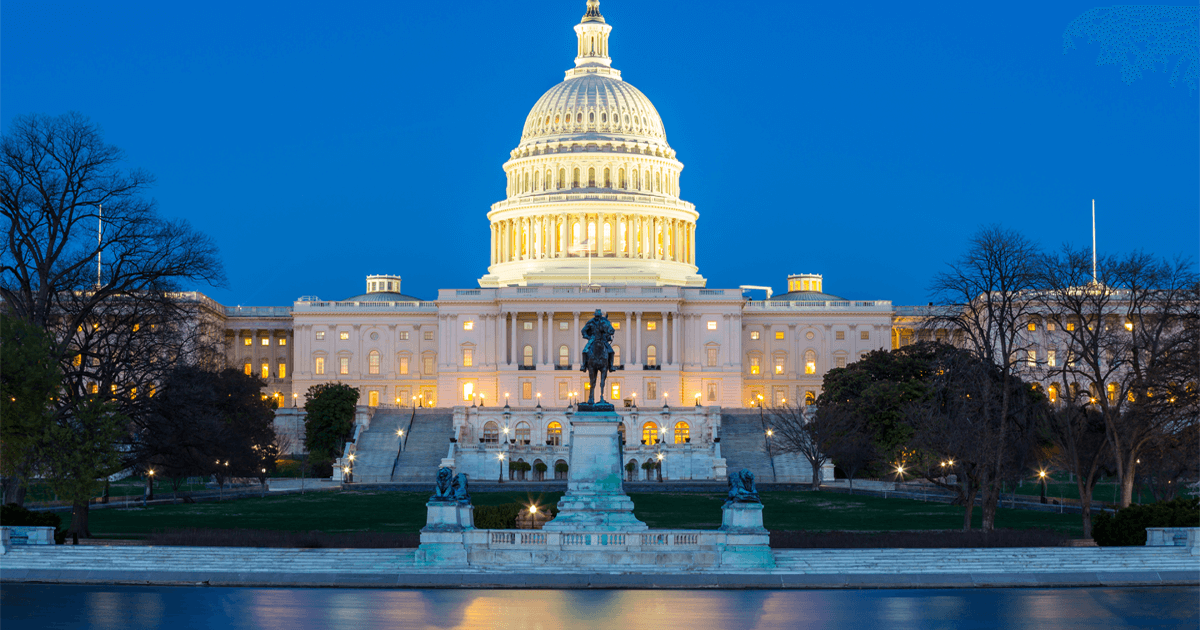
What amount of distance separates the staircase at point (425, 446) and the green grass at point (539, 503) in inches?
520

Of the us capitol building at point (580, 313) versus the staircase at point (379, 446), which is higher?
the us capitol building at point (580, 313)

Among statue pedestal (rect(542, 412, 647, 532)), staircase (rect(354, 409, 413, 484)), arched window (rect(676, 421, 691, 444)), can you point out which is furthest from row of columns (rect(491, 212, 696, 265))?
statue pedestal (rect(542, 412, 647, 532))

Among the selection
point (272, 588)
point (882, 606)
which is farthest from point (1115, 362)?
point (272, 588)

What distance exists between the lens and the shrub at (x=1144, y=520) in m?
39.7

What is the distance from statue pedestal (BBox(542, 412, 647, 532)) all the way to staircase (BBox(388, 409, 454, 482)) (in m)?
45.4

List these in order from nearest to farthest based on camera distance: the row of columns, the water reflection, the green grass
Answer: the water reflection, the green grass, the row of columns

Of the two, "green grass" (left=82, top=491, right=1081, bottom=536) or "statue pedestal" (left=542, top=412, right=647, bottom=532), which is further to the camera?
"green grass" (left=82, top=491, right=1081, bottom=536)

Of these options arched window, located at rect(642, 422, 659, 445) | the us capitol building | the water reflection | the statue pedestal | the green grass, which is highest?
the us capitol building

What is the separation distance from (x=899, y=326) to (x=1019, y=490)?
61161mm

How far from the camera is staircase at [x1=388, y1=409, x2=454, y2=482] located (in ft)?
280

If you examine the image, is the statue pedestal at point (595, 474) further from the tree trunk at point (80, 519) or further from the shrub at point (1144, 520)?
the tree trunk at point (80, 519)

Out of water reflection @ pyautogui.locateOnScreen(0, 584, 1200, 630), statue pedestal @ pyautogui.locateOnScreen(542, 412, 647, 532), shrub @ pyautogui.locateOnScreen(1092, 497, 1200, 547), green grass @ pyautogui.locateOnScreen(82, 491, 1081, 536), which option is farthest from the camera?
green grass @ pyautogui.locateOnScreen(82, 491, 1081, 536)

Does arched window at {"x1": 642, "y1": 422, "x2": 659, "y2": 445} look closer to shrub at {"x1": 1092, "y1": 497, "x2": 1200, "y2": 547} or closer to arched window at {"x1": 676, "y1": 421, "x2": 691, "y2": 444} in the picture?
arched window at {"x1": 676, "y1": 421, "x2": 691, "y2": 444}

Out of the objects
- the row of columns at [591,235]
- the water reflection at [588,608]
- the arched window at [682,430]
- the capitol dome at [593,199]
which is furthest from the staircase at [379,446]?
the water reflection at [588,608]
